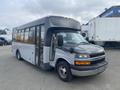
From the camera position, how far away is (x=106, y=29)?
16.3 m

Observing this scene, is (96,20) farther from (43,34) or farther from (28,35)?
(43,34)

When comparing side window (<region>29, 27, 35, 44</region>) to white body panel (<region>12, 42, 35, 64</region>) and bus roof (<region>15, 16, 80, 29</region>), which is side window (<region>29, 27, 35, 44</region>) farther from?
bus roof (<region>15, 16, 80, 29</region>)

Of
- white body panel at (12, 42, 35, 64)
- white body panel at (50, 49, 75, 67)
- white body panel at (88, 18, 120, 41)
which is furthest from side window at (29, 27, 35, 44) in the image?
white body panel at (88, 18, 120, 41)

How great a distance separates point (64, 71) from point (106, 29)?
11489 mm

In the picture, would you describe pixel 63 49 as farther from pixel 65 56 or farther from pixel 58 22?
pixel 58 22

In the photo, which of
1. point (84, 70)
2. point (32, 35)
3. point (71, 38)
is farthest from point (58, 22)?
point (84, 70)

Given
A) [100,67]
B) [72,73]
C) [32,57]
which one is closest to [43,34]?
[32,57]

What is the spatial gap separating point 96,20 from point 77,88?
11.9 m

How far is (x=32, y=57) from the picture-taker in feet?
27.2

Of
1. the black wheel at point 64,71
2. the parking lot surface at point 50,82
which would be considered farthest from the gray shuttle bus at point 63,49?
the parking lot surface at point 50,82

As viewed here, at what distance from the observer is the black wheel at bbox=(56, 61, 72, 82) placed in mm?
5887

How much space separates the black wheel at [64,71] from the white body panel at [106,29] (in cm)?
1083

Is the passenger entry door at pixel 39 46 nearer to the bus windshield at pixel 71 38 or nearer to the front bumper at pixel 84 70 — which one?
the bus windshield at pixel 71 38

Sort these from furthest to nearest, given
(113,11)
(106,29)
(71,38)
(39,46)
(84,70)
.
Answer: (113,11) < (106,29) < (39,46) < (71,38) < (84,70)
